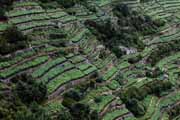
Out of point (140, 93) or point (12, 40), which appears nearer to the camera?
point (12, 40)

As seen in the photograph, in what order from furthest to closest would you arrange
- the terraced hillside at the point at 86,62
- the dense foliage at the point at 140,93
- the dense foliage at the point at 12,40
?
1. the dense foliage at the point at 140,93
2. the dense foliage at the point at 12,40
3. the terraced hillside at the point at 86,62

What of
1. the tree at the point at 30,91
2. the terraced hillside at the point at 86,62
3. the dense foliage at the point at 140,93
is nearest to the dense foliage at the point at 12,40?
the terraced hillside at the point at 86,62

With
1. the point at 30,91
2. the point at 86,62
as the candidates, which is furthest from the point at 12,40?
the point at 86,62

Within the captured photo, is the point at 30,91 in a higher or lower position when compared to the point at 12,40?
lower

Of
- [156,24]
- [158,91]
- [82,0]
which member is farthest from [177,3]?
[158,91]

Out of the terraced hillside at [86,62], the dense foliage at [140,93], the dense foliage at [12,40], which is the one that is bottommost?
the dense foliage at [140,93]

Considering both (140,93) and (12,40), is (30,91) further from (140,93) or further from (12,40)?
(140,93)

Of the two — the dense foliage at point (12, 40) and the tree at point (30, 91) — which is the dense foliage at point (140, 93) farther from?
the dense foliage at point (12, 40)

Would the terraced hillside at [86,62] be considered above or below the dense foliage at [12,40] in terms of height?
below

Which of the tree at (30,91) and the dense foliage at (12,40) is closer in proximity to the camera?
the tree at (30,91)
